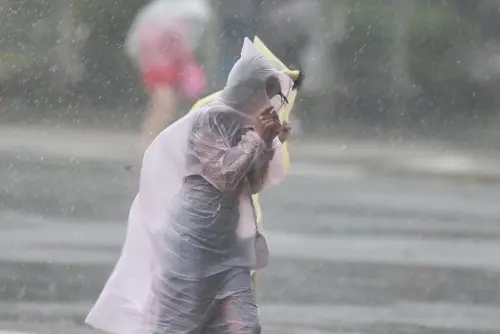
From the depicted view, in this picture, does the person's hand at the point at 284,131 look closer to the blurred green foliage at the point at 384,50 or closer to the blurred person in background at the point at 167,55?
the blurred person in background at the point at 167,55

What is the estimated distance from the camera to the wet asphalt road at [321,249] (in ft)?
22.6

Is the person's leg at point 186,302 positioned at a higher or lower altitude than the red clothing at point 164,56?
lower

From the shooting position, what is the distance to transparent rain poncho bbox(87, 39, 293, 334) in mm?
4305

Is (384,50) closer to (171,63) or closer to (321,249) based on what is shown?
(171,63)

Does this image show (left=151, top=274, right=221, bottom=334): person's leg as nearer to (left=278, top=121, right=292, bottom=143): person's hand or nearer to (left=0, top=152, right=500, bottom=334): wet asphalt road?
(left=278, top=121, right=292, bottom=143): person's hand

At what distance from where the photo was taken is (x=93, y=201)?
10.3m

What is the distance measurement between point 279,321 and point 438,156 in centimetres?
757

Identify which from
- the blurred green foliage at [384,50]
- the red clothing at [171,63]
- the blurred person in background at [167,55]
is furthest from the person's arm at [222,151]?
the blurred green foliage at [384,50]

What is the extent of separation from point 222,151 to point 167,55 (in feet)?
29.4

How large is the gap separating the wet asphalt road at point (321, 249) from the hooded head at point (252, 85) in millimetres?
2479

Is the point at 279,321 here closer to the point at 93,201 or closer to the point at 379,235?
the point at 379,235

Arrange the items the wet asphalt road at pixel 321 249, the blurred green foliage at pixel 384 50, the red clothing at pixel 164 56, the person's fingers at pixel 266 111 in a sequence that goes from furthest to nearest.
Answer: the blurred green foliage at pixel 384 50, the red clothing at pixel 164 56, the wet asphalt road at pixel 321 249, the person's fingers at pixel 266 111

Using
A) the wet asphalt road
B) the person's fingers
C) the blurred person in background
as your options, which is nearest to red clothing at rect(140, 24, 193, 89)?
the blurred person in background

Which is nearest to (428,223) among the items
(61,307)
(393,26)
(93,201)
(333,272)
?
(333,272)
